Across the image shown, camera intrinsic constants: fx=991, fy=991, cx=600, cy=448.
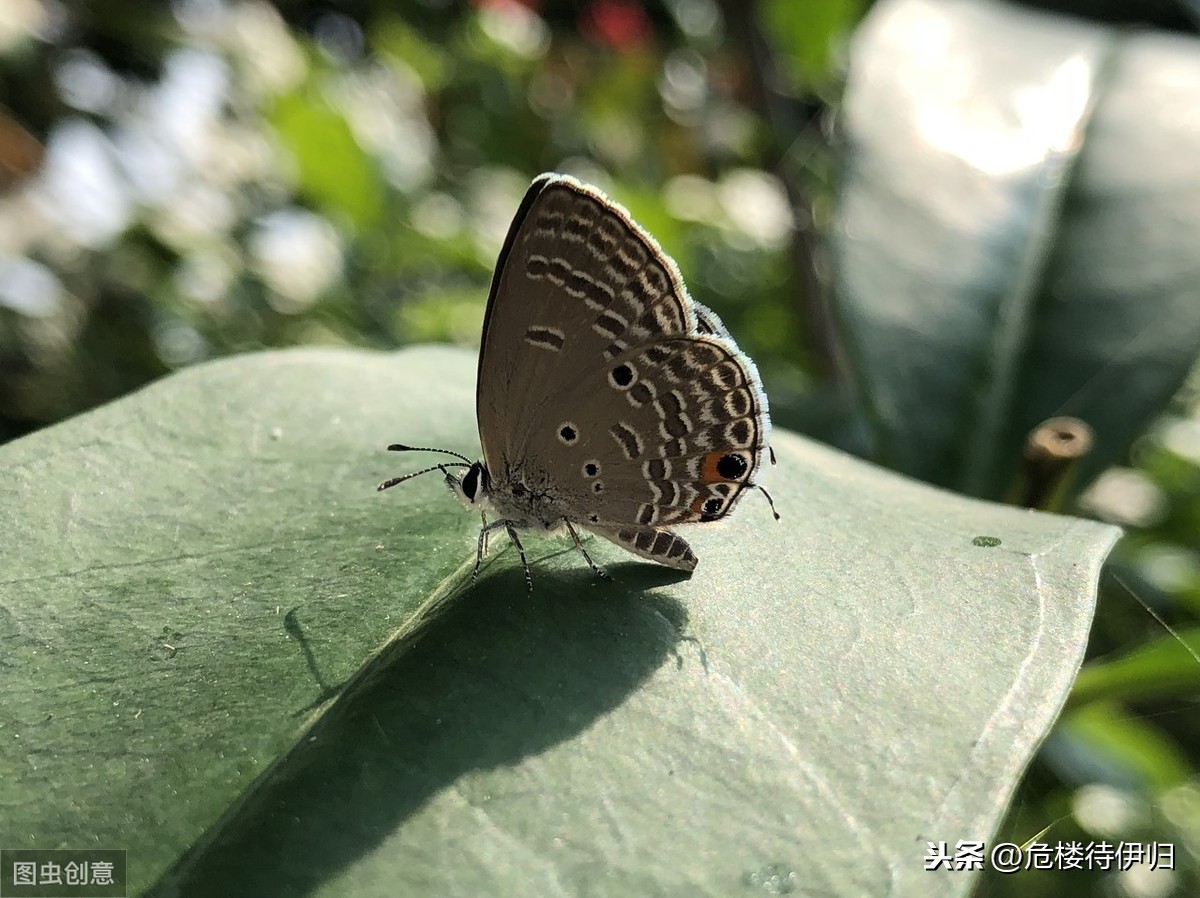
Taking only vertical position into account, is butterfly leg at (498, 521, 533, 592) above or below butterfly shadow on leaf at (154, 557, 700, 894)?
below

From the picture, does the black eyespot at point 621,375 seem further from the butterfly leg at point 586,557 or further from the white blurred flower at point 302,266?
the white blurred flower at point 302,266

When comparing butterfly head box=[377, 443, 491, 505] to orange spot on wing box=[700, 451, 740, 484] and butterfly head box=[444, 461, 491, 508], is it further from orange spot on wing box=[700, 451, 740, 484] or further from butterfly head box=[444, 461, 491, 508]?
orange spot on wing box=[700, 451, 740, 484]

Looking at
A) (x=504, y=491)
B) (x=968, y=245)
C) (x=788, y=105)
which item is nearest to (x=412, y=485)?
(x=504, y=491)

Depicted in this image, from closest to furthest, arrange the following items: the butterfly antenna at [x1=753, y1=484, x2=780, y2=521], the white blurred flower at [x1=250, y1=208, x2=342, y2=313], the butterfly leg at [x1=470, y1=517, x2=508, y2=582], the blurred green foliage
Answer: the butterfly leg at [x1=470, y1=517, x2=508, y2=582] < the butterfly antenna at [x1=753, y1=484, x2=780, y2=521] < the blurred green foliage < the white blurred flower at [x1=250, y1=208, x2=342, y2=313]

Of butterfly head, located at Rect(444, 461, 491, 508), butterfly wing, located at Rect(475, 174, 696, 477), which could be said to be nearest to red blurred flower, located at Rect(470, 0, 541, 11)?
butterfly wing, located at Rect(475, 174, 696, 477)

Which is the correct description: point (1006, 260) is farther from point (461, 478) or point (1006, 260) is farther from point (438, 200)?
point (438, 200)

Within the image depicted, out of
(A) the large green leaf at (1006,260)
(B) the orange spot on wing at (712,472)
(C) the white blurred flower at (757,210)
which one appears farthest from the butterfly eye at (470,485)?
(C) the white blurred flower at (757,210)
